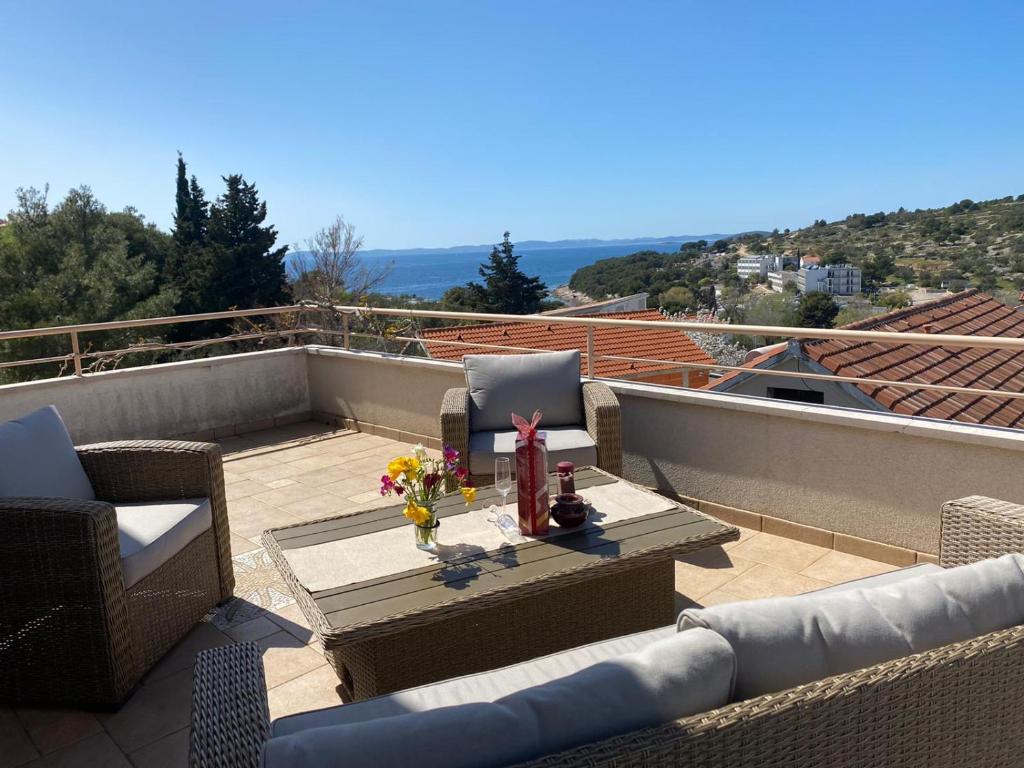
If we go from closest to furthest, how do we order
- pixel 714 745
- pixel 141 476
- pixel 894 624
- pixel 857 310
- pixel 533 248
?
pixel 714 745 → pixel 894 624 → pixel 141 476 → pixel 857 310 → pixel 533 248

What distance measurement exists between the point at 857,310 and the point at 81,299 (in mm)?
19661

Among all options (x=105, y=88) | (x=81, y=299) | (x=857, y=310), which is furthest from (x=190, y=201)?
(x=857, y=310)

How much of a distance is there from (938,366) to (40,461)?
5.70m

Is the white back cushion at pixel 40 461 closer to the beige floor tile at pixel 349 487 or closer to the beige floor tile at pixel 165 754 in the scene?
the beige floor tile at pixel 165 754

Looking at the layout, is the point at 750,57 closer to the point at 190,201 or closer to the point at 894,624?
the point at 190,201

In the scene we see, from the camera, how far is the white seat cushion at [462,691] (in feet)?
4.58

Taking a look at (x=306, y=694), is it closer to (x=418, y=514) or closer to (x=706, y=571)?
(x=418, y=514)

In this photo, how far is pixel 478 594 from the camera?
2072 mm

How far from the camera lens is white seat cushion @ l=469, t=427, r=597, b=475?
358cm

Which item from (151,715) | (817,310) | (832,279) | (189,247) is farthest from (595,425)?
(189,247)

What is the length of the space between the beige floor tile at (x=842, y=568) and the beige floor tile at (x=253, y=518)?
2619 mm

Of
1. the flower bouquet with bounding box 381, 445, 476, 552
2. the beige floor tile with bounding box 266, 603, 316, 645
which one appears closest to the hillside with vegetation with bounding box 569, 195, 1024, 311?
the flower bouquet with bounding box 381, 445, 476, 552

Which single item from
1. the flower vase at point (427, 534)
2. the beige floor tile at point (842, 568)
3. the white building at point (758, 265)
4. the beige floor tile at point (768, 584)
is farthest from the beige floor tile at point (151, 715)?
the white building at point (758, 265)

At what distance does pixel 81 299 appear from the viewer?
1939 centimetres
